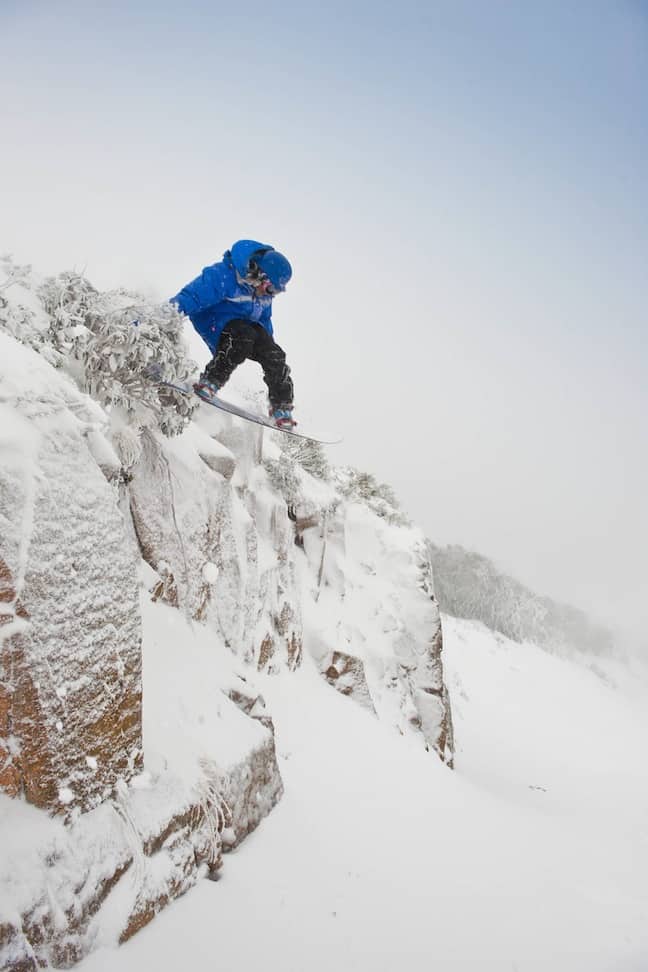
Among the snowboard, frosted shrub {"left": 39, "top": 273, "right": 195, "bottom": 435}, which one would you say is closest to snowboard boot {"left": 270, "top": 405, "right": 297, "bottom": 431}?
the snowboard

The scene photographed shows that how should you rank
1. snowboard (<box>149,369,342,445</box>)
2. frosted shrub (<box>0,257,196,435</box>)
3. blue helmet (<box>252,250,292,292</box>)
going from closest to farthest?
frosted shrub (<box>0,257,196,435</box>)
snowboard (<box>149,369,342,445</box>)
blue helmet (<box>252,250,292,292</box>)

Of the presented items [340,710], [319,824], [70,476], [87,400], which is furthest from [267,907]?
[340,710]

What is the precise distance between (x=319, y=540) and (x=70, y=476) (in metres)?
8.43

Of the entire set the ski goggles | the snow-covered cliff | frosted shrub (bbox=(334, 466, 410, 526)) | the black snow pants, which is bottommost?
the snow-covered cliff

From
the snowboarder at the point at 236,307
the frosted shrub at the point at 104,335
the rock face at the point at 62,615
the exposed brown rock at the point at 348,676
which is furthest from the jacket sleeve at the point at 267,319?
the exposed brown rock at the point at 348,676

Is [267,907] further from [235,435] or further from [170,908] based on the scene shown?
[235,435]

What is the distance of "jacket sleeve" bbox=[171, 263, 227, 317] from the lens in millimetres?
5156

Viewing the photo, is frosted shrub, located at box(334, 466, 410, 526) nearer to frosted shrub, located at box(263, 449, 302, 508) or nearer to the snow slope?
frosted shrub, located at box(263, 449, 302, 508)

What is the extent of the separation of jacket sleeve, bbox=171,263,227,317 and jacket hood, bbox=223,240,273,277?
0.19 metres

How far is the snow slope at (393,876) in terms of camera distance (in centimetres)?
263

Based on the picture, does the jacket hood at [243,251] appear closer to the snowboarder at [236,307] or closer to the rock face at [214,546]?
the snowboarder at [236,307]

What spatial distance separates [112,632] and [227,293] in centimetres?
396

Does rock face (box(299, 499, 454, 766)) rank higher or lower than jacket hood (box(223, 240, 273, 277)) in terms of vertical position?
lower

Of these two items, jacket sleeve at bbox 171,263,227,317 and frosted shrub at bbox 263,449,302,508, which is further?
frosted shrub at bbox 263,449,302,508
